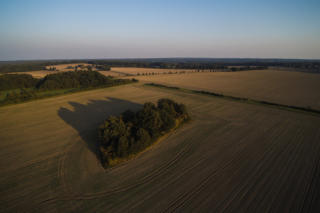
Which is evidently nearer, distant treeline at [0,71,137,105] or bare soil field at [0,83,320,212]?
bare soil field at [0,83,320,212]

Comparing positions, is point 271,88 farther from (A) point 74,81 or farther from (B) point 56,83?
(B) point 56,83

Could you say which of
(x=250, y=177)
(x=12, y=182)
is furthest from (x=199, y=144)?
(x=12, y=182)

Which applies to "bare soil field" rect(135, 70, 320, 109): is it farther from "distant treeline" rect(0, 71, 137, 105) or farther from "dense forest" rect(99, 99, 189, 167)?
"dense forest" rect(99, 99, 189, 167)

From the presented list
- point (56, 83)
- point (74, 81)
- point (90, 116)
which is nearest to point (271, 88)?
point (90, 116)

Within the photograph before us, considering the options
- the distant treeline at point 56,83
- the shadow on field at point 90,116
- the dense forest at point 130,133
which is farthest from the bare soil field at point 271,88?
the dense forest at point 130,133

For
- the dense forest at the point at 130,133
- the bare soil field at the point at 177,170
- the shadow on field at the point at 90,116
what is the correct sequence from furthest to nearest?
the shadow on field at the point at 90,116
the dense forest at the point at 130,133
the bare soil field at the point at 177,170

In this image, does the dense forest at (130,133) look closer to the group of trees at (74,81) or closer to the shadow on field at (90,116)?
the shadow on field at (90,116)

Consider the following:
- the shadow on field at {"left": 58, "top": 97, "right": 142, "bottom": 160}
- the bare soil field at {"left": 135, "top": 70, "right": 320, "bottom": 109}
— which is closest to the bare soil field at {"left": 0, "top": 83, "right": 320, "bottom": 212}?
the shadow on field at {"left": 58, "top": 97, "right": 142, "bottom": 160}
